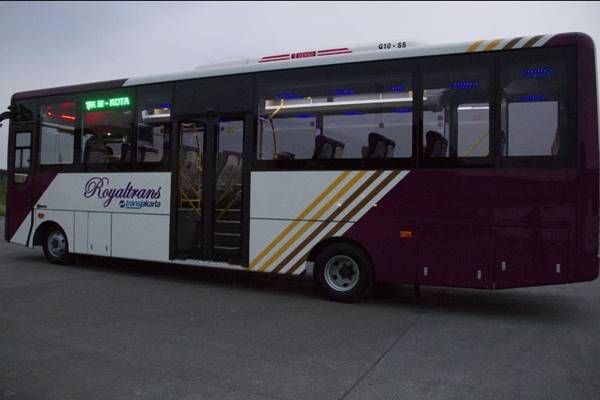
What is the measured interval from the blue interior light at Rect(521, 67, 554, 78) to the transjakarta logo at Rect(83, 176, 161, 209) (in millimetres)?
5836

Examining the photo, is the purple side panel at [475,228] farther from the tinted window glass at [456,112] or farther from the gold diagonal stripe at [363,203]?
the tinted window glass at [456,112]

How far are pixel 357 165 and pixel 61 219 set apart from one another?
20.3 feet

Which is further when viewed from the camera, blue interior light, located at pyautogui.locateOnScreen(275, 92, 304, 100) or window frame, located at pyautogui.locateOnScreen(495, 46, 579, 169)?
blue interior light, located at pyautogui.locateOnScreen(275, 92, 304, 100)

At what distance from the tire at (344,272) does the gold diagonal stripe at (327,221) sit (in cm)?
26

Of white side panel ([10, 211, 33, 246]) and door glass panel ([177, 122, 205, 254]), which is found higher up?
door glass panel ([177, 122, 205, 254])

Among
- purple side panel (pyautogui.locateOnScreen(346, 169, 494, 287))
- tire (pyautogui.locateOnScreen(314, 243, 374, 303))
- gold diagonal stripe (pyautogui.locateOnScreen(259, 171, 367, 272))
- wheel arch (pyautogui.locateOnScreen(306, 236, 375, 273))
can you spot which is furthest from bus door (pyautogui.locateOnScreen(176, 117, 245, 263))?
purple side panel (pyautogui.locateOnScreen(346, 169, 494, 287))

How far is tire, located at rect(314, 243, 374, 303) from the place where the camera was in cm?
A: 744

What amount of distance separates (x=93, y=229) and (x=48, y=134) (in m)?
2.19

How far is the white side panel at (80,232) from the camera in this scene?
10.1 meters

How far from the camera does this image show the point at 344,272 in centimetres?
775

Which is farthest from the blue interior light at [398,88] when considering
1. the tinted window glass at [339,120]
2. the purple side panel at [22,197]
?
the purple side panel at [22,197]

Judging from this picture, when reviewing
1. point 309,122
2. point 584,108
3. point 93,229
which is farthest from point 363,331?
point 93,229

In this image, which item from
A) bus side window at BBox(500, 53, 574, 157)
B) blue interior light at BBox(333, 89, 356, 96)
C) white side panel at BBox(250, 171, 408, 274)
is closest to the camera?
bus side window at BBox(500, 53, 574, 157)

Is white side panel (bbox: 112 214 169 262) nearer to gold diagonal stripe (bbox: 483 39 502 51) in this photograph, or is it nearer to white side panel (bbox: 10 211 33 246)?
white side panel (bbox: 10 211 33 246)
